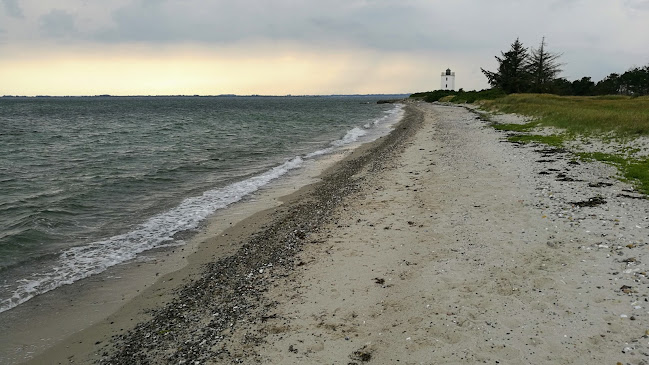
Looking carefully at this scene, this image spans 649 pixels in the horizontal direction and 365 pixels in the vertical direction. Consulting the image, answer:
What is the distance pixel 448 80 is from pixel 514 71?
59.8m

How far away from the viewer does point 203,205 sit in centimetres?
1499

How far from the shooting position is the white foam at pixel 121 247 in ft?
29.1

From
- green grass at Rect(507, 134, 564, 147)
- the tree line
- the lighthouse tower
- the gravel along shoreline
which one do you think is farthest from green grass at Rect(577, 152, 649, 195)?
the lighthouse tower

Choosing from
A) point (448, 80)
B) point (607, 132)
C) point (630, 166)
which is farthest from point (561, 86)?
point (630, 166)

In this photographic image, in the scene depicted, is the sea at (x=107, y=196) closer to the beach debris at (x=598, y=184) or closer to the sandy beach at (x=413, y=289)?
the sandy beach at (x=413, y=289)

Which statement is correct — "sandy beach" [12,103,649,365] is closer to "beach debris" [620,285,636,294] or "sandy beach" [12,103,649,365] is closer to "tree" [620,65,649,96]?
"beach debris" [620,285,636,294]

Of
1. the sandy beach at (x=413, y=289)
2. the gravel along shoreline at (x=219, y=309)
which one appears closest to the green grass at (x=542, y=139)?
the sandy beach at (x=413, y=289)

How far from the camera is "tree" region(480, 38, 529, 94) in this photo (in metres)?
86.2

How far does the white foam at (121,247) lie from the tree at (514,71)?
8646cm

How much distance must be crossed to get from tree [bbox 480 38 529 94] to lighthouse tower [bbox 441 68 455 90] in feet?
172

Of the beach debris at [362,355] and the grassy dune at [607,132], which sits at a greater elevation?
the grassy dune at [607,132]

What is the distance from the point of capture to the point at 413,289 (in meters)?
7.21

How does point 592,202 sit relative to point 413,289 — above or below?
above

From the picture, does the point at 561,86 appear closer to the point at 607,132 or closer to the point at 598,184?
the point at 607,132
